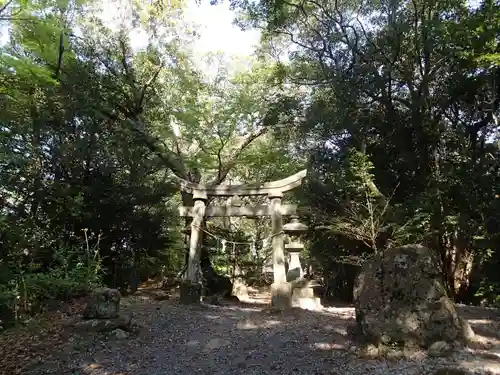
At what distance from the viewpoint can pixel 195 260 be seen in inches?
367

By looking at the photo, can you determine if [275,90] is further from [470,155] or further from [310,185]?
[470,155]

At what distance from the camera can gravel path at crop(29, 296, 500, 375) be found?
435 cm

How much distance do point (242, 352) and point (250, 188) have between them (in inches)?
173

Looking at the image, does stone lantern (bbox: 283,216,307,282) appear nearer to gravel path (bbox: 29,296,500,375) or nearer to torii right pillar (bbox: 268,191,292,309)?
torii right pillar (bbox: 268,191,292,309)

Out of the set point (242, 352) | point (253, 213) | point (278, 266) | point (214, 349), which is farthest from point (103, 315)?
point (253, 213)

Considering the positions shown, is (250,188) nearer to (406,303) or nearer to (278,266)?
(278,266)

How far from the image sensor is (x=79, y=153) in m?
9.43

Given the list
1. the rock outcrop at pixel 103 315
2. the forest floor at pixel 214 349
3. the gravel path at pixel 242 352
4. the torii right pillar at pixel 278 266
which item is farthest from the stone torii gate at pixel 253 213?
the rock outcrop at pixel 103 315

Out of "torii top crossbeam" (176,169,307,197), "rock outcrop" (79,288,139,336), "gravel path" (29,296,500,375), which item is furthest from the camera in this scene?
"torii top crossbeam" (176,169,307,197)

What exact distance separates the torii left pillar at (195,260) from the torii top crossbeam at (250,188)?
0.49ft

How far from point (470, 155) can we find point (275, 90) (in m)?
5.87

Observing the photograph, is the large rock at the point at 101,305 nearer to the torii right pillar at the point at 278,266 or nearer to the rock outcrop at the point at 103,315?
the rock outcrop at the point at 103,315

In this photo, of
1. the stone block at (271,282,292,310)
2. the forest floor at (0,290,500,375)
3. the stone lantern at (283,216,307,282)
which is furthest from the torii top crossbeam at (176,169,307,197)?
the forest floor at (0,290,500,375)

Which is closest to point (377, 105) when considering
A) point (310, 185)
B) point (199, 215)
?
point (310, 185)
